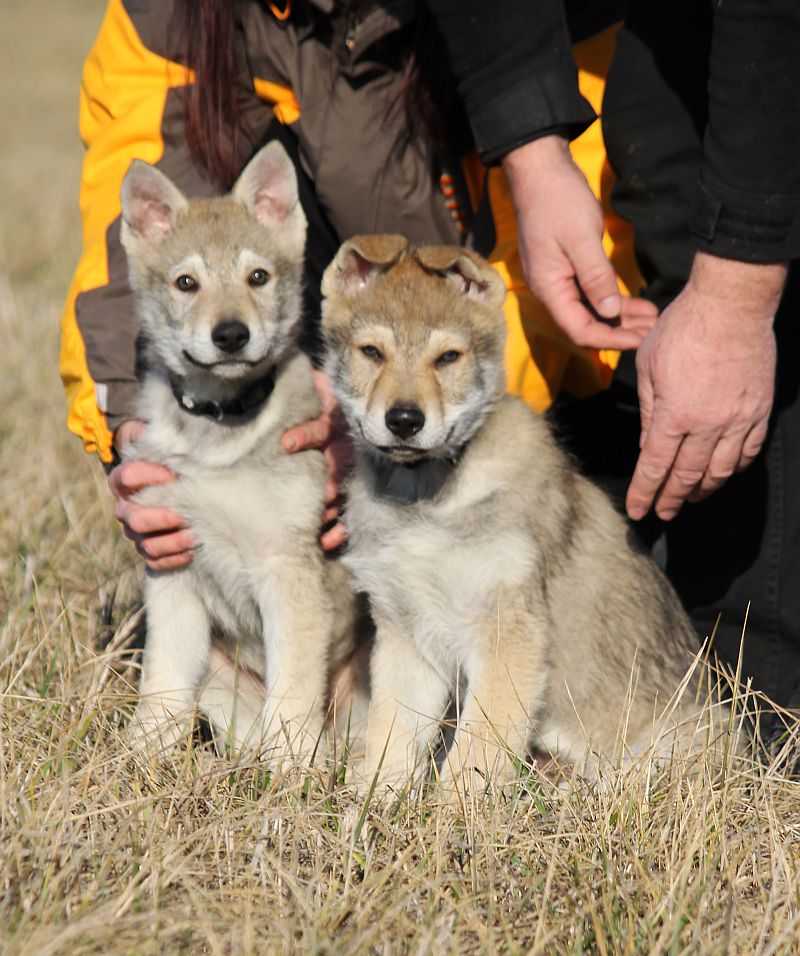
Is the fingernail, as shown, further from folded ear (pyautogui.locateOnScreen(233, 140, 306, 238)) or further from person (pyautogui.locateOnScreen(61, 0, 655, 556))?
folded ear (pyautogui.locateOnScreen(233, 140, 306, 238))

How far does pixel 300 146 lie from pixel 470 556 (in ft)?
5.99

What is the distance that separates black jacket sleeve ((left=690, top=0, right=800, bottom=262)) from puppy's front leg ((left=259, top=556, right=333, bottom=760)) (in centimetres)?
165

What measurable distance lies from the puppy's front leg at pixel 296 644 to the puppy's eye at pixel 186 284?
96 cm

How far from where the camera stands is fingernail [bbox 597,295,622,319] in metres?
3.69

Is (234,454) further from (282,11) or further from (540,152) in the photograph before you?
(282,11)

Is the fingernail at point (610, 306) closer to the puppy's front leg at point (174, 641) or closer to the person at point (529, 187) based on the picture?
the person at point (529, 187)

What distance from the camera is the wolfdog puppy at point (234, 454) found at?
151 inches

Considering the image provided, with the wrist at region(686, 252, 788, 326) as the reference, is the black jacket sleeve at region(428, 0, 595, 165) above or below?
above

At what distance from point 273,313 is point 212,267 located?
26 centimetres

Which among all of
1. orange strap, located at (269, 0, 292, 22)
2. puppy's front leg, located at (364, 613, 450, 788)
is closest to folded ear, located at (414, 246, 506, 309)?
puppy's front leg, located at (364, 613, 450, 788)

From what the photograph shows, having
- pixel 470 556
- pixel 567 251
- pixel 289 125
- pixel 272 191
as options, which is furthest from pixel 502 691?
pixel 289 125

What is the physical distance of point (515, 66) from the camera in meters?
3.60

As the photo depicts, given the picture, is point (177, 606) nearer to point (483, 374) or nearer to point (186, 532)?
point (186, 532)

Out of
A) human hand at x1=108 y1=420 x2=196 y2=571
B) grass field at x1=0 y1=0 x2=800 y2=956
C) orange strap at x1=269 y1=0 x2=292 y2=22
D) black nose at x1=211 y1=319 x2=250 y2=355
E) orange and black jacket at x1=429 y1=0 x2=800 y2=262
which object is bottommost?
grass field at x1=0 y1=0 x2=800 y2=956
